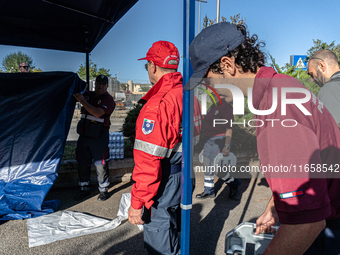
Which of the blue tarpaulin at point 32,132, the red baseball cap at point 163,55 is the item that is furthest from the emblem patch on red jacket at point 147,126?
the blue tarpaulin at point 32,132

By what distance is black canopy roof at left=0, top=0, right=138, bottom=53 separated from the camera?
A: 3.49 m

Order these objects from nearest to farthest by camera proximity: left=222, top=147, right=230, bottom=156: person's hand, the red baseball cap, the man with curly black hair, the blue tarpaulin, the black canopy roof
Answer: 1. the man with curly black hair
2. the red baseball cap
3. the blue tarpaulin
4. the black canopy roof
5. left=222, top=147, right=230, bottom=156: person's hand

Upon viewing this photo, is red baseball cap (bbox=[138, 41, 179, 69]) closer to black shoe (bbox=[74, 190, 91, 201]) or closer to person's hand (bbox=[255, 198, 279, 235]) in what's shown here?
person's hand (bbox=[255, 198, 279, 235])

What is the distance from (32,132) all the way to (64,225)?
1.48m

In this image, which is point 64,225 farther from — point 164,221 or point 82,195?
point 164,221

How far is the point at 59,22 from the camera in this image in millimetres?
4043

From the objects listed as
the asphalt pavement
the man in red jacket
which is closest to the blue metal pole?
the man in red jacket

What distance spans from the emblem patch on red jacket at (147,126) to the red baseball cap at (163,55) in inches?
23.5

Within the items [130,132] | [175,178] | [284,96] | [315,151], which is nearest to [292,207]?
[315,151]

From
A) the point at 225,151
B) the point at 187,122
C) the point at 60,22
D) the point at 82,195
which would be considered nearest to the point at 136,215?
the point at 187,122

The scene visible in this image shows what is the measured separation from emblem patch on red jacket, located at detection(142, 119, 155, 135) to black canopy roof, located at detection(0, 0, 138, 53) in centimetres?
237

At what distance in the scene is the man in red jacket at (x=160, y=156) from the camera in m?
1.62

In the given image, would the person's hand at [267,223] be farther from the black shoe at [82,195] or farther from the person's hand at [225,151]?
the black shoe at [82,195]

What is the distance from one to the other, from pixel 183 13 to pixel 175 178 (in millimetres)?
1195
